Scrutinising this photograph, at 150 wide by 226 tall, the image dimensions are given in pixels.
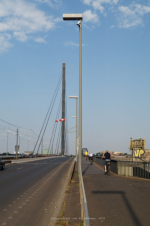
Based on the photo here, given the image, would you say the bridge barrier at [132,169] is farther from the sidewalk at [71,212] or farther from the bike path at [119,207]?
the sidewalk at [71,212]

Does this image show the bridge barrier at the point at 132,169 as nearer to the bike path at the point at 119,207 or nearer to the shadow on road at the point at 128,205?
the bike path at the point at 119,207

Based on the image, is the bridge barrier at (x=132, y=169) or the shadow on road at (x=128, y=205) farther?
the bridge barrier at (x=132, y=169)

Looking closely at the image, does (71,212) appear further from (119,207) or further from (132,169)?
(132,169)

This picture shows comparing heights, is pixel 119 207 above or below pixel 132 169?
above

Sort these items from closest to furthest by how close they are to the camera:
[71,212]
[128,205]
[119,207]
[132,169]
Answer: [71,212]
[119,207]
[128,205]
[132,169]

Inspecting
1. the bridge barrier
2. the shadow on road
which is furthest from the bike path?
the bridge barrier

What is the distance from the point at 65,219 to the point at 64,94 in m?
86.3

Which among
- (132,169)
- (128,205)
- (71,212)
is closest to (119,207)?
(128,205)

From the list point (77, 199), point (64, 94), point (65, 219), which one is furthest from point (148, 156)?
point (64, 94)

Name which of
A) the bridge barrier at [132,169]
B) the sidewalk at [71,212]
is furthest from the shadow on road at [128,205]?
the bridge barrier at [132,169]

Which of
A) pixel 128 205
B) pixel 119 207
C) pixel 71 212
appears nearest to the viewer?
pixel 71 212

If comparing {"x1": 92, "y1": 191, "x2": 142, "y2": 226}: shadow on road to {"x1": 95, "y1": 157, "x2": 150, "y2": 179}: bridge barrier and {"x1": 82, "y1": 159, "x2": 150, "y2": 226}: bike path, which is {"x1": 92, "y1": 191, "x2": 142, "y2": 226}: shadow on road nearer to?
{"x1": 82, "y1": 159, "x2": 150, "y2": 226}: bike path

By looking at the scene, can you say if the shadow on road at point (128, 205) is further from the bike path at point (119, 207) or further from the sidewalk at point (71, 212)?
the sidewalk at point (71, 212)

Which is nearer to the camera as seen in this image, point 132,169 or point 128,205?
point 128,205
